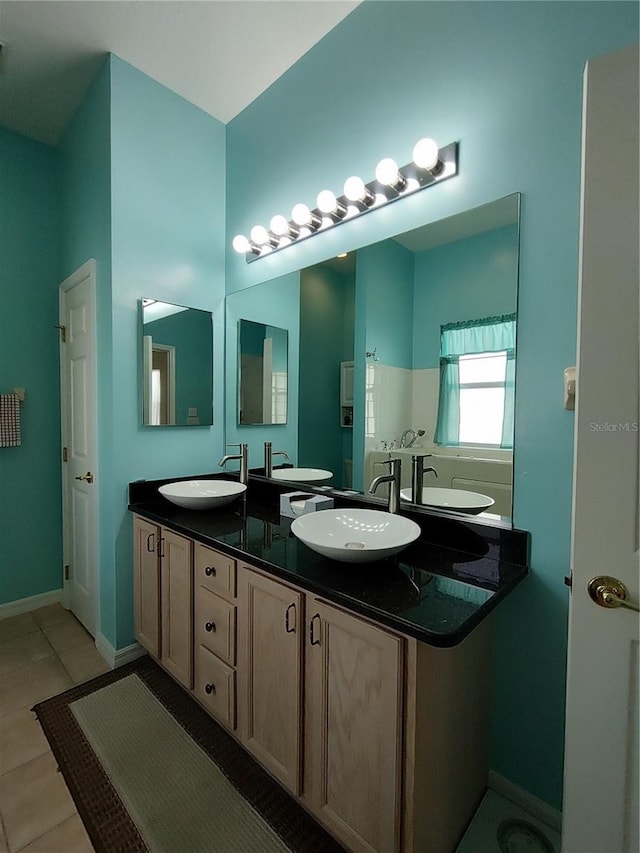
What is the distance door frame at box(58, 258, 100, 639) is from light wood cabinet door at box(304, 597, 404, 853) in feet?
4.91

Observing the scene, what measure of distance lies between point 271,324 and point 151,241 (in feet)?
2.37

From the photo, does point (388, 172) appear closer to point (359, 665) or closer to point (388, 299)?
point (388, 299)

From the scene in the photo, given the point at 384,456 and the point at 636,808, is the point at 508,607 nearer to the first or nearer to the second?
the point at 636,808

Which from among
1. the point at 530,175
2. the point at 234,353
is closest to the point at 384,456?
the point at 530,175

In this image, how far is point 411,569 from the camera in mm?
1156

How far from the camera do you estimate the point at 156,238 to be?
6.44 feet

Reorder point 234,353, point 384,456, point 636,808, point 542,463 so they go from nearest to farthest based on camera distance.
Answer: point 636,808 < point 542,463 < point 384,456 < point 234,353

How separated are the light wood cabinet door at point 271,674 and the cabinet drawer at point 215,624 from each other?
0.05m

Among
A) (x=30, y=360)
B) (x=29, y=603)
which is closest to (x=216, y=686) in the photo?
(x=29, y=603)

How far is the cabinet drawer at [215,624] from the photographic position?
1.35 m

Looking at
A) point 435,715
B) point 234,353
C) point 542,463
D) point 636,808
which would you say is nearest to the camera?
point 636,808

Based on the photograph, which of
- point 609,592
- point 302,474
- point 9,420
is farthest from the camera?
point 9,420

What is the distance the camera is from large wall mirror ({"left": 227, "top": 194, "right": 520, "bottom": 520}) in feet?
4.12

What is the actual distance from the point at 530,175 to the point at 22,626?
323 centimetres
